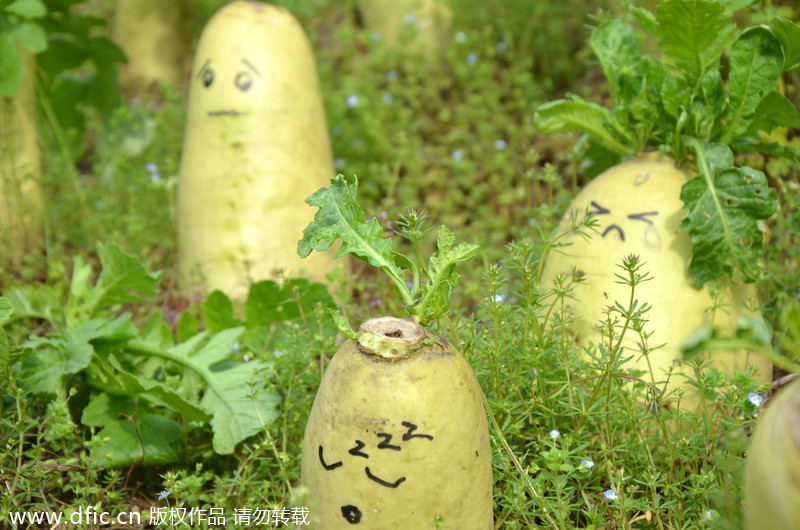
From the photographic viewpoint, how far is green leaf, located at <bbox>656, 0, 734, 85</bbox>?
169 cm

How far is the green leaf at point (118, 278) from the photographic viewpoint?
1.92 m

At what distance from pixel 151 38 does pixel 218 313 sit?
2690 mm

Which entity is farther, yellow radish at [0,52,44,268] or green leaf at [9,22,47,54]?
yellow radish at [0,52,44,268]

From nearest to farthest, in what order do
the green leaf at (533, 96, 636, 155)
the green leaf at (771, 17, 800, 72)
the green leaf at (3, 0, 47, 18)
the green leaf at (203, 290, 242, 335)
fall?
the green leaf at (771, 17, 800, 72)
the green leaf at (533, 96, 636, 155)
the green leaf at (203, 290, 242, 335)
the green leaf at (3, 0, 47, 18)

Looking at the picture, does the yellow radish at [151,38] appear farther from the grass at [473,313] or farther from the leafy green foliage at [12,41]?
the leafy green foliage at [12,41]

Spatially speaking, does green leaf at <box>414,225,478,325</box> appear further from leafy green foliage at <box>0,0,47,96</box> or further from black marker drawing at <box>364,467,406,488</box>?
leafy green foliage at <box>0,0,47,96</box>

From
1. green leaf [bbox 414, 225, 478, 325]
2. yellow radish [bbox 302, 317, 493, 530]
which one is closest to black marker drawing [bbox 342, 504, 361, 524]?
yellow radish [bbox 302, 317, 493, 530]

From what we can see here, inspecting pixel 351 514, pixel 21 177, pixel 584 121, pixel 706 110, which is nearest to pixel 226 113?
pixel 21 177

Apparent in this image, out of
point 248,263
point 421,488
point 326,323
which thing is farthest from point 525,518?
point 248,263

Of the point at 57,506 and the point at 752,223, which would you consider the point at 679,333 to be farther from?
the point at 57,506

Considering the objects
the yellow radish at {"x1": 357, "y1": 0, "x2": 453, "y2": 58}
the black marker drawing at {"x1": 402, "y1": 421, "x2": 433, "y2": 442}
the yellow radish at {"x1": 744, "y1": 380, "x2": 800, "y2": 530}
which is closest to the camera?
the yellow radish at {"x1": 744, "y1": 380, "x2": 800, "y2": 530}

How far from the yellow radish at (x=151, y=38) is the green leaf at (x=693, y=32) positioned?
3.15 meters

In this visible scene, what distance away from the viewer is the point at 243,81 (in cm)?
237

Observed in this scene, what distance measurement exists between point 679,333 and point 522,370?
1.29 ft
